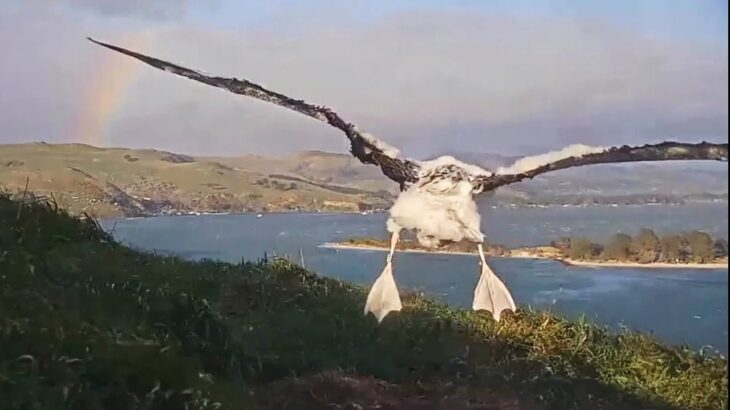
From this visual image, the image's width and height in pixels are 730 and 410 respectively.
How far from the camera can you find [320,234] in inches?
181

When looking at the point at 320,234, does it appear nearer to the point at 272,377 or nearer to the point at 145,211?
the point at 145,211

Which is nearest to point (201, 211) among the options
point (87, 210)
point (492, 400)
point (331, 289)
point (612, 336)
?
point (87, 210)

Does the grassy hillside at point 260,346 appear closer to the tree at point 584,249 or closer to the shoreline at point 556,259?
the shoreline at point 556,259

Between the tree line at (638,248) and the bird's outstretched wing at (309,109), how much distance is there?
854 millimetres

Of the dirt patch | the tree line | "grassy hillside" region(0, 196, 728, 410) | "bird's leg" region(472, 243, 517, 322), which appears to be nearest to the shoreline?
the tree line

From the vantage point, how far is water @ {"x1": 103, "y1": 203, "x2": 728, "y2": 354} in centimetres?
356

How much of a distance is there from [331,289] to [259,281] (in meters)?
0.30

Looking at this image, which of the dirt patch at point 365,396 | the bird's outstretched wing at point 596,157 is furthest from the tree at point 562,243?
the bird's outstretched wing at point 596,157

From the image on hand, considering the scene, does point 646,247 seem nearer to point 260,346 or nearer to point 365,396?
point 365,396

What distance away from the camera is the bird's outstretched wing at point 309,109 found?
2.75 metres

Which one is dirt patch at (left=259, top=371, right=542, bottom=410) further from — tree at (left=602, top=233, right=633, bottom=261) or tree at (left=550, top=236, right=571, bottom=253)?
tree at (left=550, top=236, right=571, bottom=253)

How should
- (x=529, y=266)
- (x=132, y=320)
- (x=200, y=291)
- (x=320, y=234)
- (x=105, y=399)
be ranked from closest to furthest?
(x=105, y=399)
(x=132, y=320)
(x=200, y=291)
(x=529, y=266)
(x=320, y=234)

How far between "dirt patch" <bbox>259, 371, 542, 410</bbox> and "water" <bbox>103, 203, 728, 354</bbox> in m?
0.52

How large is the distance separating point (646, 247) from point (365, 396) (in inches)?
46.8
